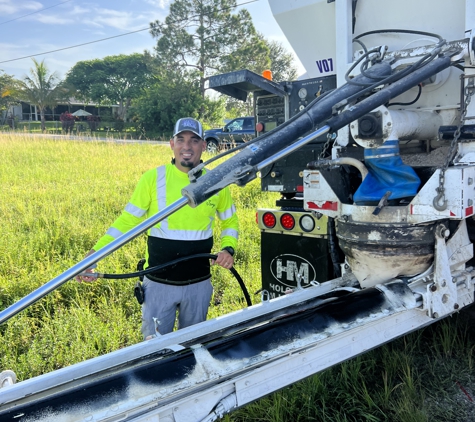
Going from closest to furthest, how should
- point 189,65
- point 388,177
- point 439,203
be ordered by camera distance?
point 439,203 < point 388,177 < point 189,65

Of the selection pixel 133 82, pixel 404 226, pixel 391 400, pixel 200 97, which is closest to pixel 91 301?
pixel 391 400

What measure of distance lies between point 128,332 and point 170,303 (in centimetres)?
83

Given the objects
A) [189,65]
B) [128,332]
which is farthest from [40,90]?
[128,332]

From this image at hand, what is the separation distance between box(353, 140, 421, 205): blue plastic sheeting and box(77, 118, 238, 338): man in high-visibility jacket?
0.87 m

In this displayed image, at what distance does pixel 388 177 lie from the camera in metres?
2.25

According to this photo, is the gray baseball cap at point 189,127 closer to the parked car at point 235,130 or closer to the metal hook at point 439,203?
the metal hook at point 439,203

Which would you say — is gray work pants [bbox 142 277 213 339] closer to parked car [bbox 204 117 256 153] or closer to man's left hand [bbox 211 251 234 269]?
man's left hand [bbox 211 251 234 269]

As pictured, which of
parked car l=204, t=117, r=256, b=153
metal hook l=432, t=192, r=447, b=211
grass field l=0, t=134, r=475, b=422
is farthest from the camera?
parked car l=204, t=117, r=256, b=153

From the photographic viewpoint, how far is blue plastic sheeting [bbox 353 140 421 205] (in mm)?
2221

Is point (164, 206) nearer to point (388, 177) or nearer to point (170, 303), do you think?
point (170, 303)

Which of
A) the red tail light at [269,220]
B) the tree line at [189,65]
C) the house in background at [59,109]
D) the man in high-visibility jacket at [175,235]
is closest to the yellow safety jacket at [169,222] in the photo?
the man in high-visibility jacket at [175,235]

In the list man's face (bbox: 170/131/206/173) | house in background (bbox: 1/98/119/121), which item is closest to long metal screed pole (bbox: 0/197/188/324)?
man's face (bbox: 170/131/206/173)

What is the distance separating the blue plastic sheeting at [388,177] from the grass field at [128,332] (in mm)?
1051

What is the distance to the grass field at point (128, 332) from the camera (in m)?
2.47
